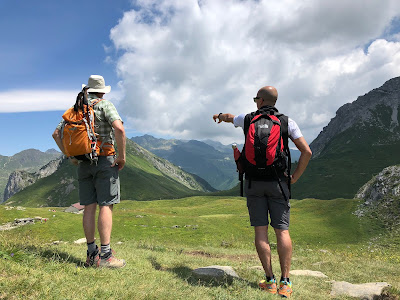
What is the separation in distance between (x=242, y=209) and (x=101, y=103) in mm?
54137

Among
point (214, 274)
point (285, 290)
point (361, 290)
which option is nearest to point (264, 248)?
point (285, 290)

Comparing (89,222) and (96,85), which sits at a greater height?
(96,85)

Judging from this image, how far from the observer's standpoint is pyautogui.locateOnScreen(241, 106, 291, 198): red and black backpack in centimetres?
633

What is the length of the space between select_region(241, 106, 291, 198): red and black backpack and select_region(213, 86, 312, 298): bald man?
0.10 m

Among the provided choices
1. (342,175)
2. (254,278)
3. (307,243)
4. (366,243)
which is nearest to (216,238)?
(307,243)

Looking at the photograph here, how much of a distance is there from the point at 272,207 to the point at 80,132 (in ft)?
15.9

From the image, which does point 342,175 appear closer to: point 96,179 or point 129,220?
point 129,220

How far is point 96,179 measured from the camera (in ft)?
23.1

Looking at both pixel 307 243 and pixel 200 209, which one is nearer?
pixel 307 243

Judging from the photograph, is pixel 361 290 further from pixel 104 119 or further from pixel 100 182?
pixel 104 119

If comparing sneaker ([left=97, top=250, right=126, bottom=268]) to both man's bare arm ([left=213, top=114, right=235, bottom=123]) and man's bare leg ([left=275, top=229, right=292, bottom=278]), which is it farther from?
man's bare arm ([left=213, top=114, right=235, bottom=123])

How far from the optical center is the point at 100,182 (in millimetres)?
6969

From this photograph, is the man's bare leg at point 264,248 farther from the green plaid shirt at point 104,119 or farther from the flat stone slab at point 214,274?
the green plaid shirt at point 104,119

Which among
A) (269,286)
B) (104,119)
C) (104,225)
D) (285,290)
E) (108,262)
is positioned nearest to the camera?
(285,290)
